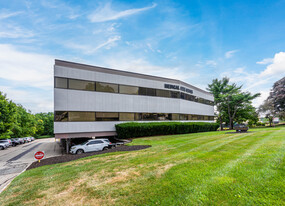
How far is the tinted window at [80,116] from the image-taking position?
17453 millimetres

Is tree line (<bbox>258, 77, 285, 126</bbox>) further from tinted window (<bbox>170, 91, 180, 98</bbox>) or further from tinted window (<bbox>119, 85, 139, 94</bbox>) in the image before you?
tinted window (<bbox>119, 85, 139, 94</bbox>)

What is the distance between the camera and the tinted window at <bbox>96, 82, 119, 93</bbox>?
64.2ft

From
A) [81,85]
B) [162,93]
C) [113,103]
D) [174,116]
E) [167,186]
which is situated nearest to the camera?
[167,186]

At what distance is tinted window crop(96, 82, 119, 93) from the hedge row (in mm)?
4976

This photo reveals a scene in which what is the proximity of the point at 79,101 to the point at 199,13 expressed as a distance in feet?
54.1

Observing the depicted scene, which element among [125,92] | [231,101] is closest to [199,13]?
[125,92]

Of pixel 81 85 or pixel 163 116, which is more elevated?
Result: pixel 81 85

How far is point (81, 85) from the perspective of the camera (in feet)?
60.3

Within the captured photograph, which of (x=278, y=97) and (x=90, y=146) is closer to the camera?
(x=90, y=146)

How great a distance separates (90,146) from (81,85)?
7.82 meters

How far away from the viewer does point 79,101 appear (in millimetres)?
18031

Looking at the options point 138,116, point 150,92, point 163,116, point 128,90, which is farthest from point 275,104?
point 128,90

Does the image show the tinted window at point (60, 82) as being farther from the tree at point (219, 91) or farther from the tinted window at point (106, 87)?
the tree at point (219, 91)

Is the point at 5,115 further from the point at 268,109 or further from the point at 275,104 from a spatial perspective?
the point at 275,104
